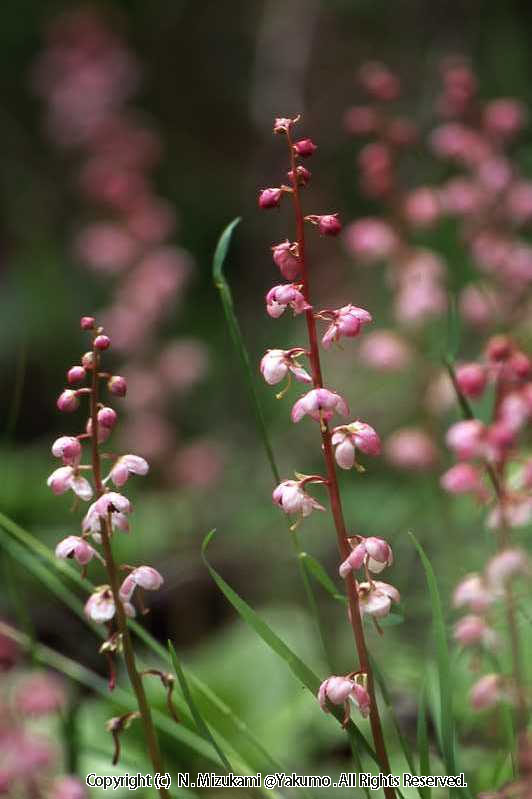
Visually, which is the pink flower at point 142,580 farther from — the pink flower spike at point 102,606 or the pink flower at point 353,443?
the pink flower at point 353,443

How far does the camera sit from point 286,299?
119 cm

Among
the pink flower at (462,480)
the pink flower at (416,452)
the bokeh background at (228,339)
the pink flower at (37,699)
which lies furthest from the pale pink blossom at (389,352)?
the pink flower at (37,699)

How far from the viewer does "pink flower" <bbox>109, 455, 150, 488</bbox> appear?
1.22 m

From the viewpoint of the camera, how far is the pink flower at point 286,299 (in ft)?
3.89

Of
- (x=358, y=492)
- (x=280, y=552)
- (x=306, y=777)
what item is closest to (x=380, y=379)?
(x=358, y=492)

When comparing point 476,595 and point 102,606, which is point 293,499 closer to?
point 102,606

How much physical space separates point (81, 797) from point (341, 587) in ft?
5.61

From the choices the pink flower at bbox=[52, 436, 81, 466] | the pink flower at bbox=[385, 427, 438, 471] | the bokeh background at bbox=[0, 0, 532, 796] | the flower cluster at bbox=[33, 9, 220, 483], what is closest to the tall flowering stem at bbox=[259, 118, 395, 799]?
the pink flower at bbox=[52, 436, 81, 466]

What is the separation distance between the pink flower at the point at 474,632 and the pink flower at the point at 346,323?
1.71ft

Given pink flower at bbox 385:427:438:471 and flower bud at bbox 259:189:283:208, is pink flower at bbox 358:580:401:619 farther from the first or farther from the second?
pink flower at bbox 385:427:438:471

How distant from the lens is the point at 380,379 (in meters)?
4.26

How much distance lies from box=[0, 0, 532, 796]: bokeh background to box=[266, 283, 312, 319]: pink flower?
411 millimetres

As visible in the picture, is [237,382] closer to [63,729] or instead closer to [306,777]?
[306,777]

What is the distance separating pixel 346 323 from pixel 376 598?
0.31 meters
